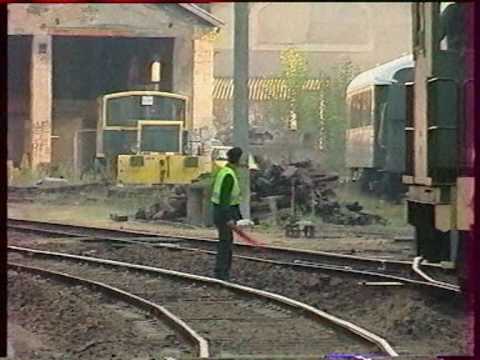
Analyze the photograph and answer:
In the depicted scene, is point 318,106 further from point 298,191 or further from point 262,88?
point 298,191

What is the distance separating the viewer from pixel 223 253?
11.8ft

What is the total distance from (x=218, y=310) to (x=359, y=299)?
54cm

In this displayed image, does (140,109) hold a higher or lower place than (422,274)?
higher

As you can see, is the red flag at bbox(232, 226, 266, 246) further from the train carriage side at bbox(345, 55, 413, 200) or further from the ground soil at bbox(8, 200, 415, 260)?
the train carriage side at bbox(345, 55, 413, 200)

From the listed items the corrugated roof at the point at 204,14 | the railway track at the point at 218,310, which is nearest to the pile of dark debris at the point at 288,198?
the railway track at the point at 218,310

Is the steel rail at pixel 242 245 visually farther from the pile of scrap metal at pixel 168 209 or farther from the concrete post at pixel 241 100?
the concrete post at pixel 241 100

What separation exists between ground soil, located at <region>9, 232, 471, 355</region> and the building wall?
73cm

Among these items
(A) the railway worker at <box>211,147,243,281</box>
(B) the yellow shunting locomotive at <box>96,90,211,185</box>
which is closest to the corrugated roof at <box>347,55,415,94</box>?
(A) the railway worker at <box>211,147,243,281</box>

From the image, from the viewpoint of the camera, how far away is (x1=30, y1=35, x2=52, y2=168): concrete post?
3.44 m

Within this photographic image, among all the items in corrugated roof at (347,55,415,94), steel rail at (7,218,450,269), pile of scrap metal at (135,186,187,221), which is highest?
corrugated roof at (347,55,415,94)

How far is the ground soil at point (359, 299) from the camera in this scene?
3.56 meters

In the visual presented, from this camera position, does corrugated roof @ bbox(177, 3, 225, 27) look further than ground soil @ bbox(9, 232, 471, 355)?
No

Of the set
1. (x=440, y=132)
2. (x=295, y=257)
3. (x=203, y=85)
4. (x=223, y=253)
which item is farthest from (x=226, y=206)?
(x=440, y=132)
